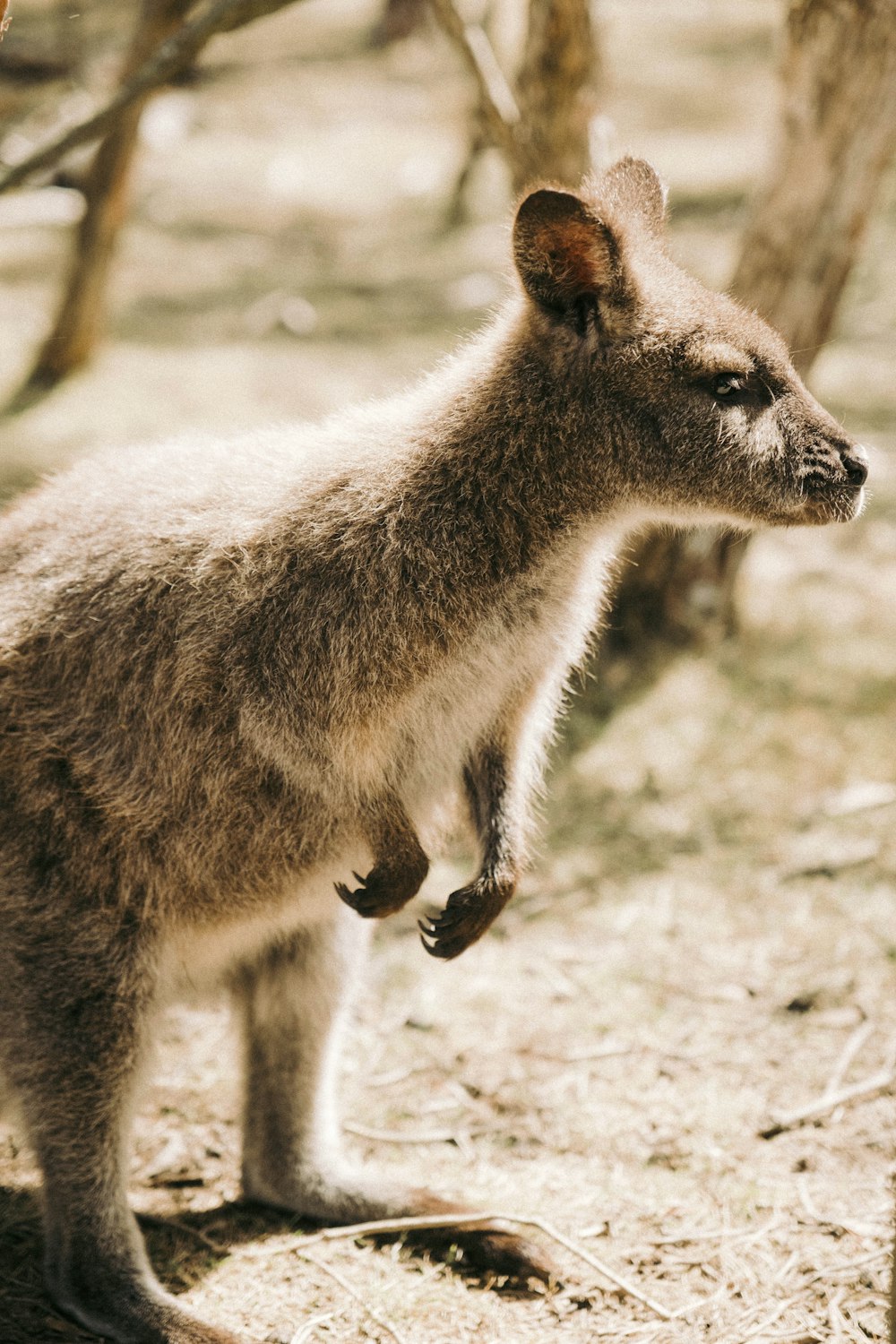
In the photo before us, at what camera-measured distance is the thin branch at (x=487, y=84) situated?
4816 mm

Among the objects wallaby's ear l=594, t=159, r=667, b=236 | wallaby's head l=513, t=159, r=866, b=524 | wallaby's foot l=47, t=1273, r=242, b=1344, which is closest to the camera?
wallaby's foot l=47, t=1273, r=242, b=1344

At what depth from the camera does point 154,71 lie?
3.34m

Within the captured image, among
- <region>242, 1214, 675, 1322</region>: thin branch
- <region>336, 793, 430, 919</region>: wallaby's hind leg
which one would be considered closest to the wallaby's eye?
<region>336, 793, 430, 919</region>: wallaby's hind leg

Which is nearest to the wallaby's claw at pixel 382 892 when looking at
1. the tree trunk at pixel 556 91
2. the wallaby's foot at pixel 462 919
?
the wallaby's foot at pixel 462 919

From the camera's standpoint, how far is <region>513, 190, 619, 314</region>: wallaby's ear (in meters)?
2.67

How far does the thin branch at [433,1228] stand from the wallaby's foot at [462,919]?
0.58 m

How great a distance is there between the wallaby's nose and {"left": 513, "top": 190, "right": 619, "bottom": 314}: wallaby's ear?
627 mm

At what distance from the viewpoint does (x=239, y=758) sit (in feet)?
9.25

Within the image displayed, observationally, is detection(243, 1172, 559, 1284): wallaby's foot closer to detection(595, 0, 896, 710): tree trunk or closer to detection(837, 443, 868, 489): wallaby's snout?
detection(837, 443, 868, 489): wallaby's snout

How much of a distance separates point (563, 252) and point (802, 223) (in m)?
2.15

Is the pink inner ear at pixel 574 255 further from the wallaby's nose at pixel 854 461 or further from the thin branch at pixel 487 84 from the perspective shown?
the thin branch at pixel 487 84

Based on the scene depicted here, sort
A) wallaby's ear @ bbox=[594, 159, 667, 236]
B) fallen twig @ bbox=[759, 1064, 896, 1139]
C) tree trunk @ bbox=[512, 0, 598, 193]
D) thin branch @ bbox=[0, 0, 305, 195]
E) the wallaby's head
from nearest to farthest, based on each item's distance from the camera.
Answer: the wallaby's head, wallaby's ear @ bbox=[594, 159, 667, 236], thin branch @ bbox=[0, 0, 305, 195], fallen twig @ bbox=[759, 1064, 896, 1139], tree trunk @ bbox=[512, 0, 598, 193]

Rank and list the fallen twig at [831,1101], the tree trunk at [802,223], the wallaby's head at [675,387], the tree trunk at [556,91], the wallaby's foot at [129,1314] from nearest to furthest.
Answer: the wallaby's foot at [129,1314], the wallaby's head at [675,387], the fallen twig at [831,1101], the tree trunk at [802,223], the tree trunk at [556,91]

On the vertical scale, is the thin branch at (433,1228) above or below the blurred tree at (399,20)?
below
